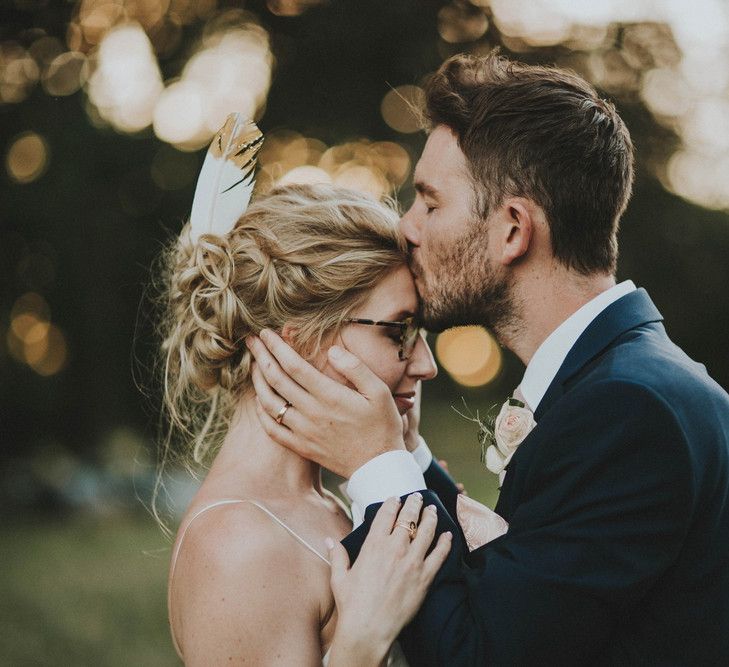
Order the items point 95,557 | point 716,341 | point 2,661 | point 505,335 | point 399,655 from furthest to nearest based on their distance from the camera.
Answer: point 716,341, point 95,557, point 2,661, point 505,335, point 399,655

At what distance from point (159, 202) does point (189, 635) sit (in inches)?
562

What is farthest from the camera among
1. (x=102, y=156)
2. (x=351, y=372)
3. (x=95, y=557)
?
(x=102, y=156)

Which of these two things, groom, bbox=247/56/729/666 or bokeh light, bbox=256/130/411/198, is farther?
bokeh light, bbox=256/130/411/198

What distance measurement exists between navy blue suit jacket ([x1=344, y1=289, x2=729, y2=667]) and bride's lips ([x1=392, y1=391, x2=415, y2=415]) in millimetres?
827

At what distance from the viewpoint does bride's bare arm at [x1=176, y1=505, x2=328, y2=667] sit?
2.59 metres

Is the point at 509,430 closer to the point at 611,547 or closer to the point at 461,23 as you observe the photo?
the point at 611,547

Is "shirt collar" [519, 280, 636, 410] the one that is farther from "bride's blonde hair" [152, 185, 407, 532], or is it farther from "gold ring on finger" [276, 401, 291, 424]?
"gold ring on finger" [276, 401, 291, 424]

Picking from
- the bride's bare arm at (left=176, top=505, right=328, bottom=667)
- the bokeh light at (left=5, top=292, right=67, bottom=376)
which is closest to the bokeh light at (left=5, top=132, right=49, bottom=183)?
the bokeh light at (left=5, top=292, right=67, bottom=376)

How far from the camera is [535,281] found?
10.3 feet

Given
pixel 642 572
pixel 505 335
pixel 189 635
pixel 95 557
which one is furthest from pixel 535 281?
pixel 95 557

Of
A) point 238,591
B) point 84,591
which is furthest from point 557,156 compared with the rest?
point 84,591

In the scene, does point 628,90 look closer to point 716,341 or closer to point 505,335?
point 716,341

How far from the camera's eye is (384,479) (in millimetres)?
2779

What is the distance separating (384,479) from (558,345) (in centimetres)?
82
